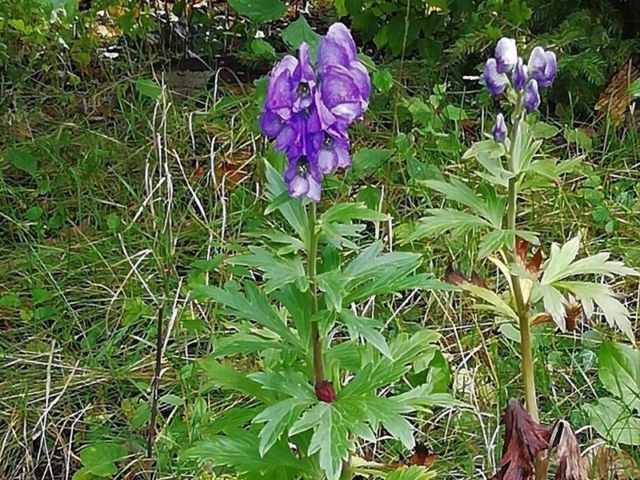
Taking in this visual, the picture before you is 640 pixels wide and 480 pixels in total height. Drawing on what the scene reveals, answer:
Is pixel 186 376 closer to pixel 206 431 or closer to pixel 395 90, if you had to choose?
pixel 206 431

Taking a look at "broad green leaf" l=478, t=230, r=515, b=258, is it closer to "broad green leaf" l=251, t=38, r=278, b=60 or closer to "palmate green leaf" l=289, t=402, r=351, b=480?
"palmate green leaf" l=289, t=402, r=351, b=480

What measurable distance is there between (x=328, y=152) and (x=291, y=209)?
156mm

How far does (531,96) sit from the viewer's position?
1.54 meters

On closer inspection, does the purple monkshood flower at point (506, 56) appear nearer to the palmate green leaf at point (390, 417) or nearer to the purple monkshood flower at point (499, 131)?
the purple monkshood flower at point (499, 131)

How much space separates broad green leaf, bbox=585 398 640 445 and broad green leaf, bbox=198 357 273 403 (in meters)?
0.61

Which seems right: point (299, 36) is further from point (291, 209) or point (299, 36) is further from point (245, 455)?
point (245, 455)

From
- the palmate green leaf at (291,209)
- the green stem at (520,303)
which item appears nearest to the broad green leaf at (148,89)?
the palmate green leaf at (291,209)

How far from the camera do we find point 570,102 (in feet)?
9.12

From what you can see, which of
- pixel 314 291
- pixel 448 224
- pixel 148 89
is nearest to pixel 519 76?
pixel 448 224

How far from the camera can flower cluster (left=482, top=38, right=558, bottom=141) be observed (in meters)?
1.53

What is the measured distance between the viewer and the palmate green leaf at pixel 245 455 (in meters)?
1.43

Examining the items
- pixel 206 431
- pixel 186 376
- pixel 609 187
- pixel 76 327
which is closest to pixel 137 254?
pixel 76 327

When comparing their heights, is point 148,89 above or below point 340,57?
below

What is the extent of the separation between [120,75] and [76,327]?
135 centimetres
